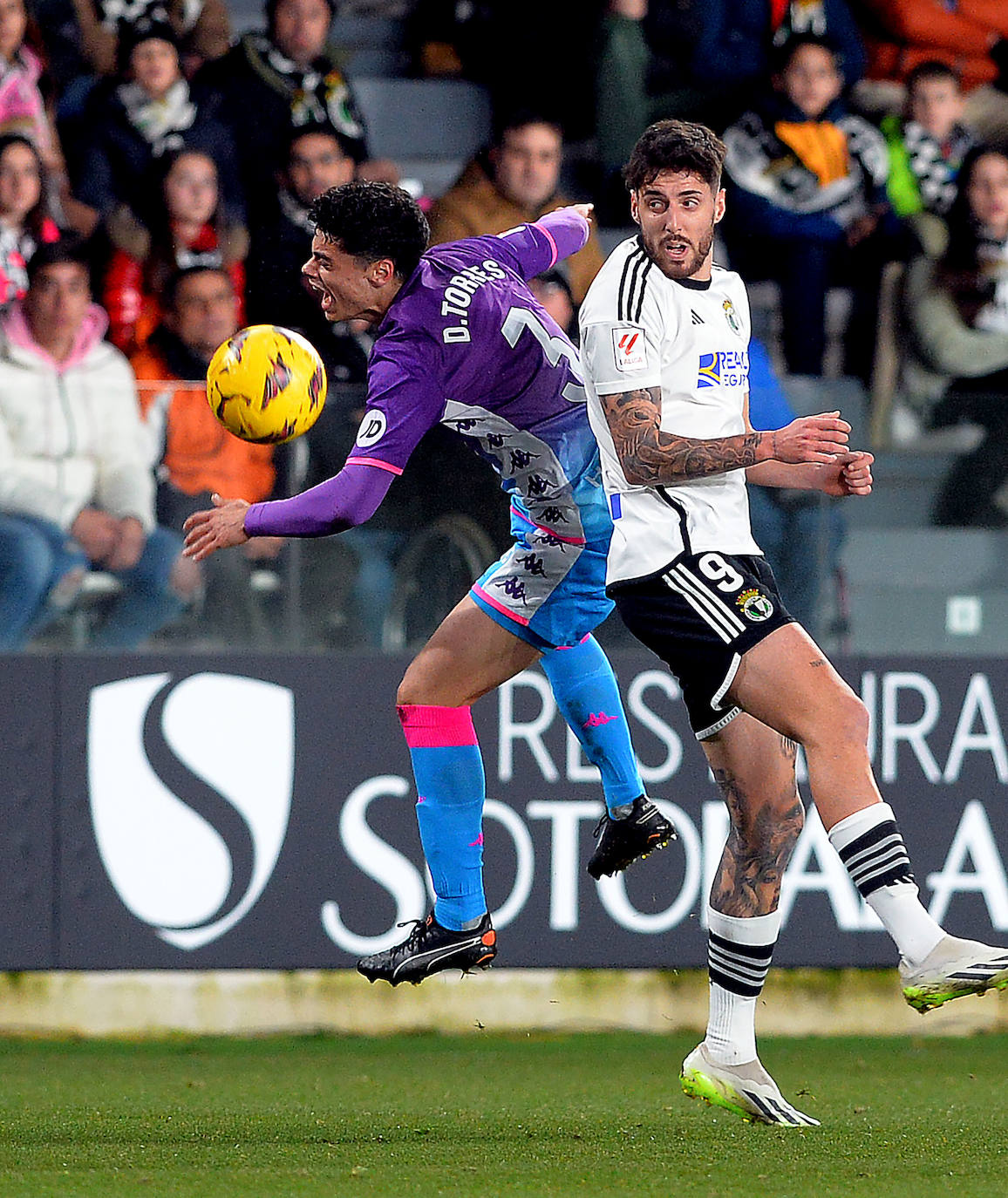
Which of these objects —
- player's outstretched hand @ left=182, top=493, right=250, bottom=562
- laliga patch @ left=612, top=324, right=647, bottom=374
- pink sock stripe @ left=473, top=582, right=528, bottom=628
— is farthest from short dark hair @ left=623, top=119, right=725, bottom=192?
player's outstretched hand @ left=182, top=493, right=250, bottom=562

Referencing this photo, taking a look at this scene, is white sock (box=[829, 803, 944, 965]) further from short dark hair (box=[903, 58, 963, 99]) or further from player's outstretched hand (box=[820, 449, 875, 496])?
short dark hair (box=[903, 58, 963, 99])

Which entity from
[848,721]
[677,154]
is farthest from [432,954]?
[677,154]

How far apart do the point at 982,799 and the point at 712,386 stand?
10.7 feet

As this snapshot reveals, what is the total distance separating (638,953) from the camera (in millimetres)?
7676

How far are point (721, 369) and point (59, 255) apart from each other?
397 cm

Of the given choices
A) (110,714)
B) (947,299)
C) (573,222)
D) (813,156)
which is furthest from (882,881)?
(813,156)

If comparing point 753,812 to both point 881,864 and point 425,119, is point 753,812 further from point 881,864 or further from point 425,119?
point 425,119

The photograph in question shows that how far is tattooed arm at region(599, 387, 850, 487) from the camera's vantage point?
458 cm

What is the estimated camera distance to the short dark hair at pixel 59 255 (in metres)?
8.16

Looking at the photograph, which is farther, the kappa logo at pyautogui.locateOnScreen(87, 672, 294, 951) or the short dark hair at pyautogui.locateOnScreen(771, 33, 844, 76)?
the short dark hair at pyautogui.locateOnScreen(771, 33, 844, 76)

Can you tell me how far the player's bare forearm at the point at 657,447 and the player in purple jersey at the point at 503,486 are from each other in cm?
46

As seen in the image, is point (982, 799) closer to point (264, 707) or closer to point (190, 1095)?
point (264, 707)

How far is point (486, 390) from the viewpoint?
531cm

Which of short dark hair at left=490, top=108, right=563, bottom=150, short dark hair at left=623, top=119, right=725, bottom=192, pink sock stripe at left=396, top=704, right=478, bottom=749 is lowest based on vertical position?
Answer: pink sock stripe at left=396, top=704, right=478, bottom=749
